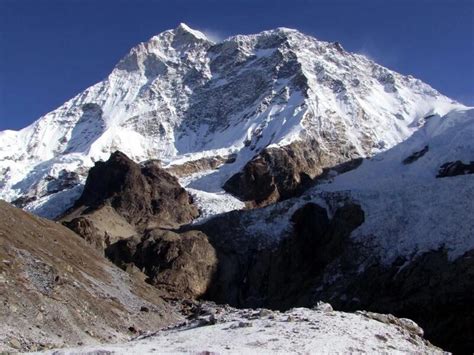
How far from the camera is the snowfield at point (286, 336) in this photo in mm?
39844

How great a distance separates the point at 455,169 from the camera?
567ft

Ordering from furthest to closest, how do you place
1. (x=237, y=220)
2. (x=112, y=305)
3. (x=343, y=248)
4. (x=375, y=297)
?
(x=237, y=220)
(x=343, y=248)
(x=375, y=297)
(x=112, y=305)

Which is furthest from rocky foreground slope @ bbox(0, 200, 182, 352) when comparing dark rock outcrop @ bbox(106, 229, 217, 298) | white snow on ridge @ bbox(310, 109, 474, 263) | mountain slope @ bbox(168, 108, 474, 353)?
white snow on ridge @ bbox(310, 109, 474, 263)

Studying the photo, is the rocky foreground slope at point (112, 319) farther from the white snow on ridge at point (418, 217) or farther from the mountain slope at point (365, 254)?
the white snow on ridge at point (418, 217)

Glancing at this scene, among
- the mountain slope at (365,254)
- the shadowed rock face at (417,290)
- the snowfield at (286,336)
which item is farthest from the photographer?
the mountain slope at (365,254)

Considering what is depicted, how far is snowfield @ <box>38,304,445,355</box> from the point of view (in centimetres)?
3984

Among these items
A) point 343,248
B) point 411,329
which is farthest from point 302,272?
point 411,329

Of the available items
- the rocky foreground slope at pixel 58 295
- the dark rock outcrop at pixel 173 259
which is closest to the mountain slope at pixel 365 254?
the dark rock outcrop at pixel 173 259

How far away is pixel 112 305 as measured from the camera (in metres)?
71.9

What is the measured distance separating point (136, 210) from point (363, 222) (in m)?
64.0

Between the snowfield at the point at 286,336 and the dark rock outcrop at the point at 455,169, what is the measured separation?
12523cm

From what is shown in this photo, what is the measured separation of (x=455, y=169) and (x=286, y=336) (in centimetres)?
13787

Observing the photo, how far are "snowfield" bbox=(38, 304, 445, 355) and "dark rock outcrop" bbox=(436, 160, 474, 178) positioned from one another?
125 m

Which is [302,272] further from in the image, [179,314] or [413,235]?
[179,314]
